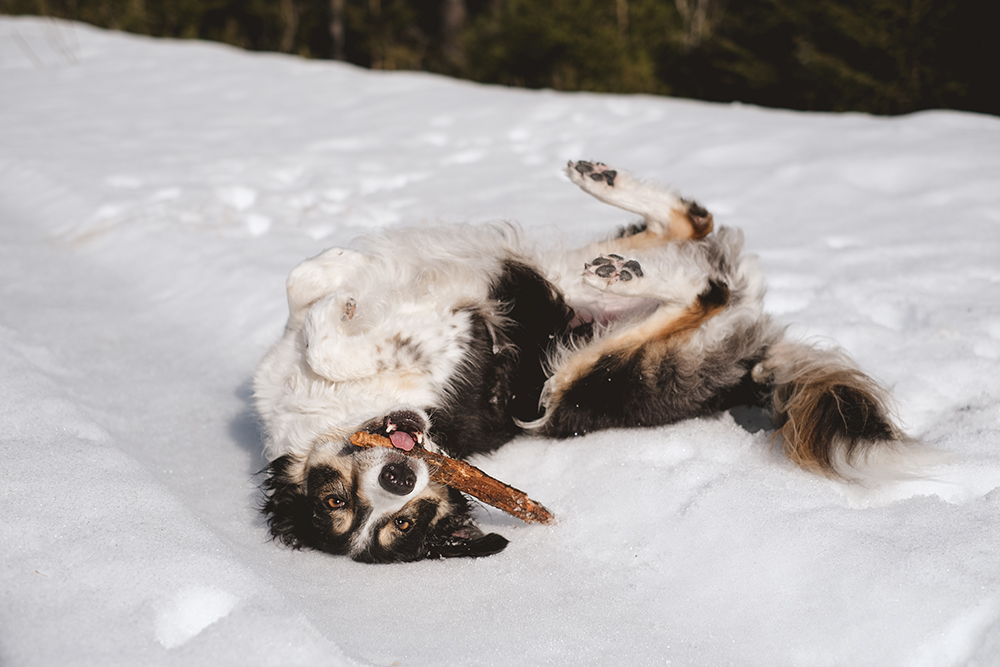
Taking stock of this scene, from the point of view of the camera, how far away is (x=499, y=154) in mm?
5703

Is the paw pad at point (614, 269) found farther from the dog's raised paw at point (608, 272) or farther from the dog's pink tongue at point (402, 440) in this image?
the dog's pink tongue at point (402, 440)

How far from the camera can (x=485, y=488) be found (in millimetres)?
2346

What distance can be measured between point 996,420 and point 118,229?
14.8 ft

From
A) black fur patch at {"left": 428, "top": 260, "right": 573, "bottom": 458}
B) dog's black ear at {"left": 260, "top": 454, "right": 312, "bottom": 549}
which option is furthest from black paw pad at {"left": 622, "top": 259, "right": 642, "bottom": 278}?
dog's black ear at {"left": 260, "top": 454, "right": 312, "bottom": 549}

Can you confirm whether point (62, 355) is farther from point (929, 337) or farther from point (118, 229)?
point (929, 337)

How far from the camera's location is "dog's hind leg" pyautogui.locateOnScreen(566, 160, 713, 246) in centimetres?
319

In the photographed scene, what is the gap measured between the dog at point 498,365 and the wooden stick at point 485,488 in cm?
8

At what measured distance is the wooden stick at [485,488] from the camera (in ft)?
7.64

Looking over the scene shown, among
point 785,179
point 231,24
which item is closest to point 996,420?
point 785,179

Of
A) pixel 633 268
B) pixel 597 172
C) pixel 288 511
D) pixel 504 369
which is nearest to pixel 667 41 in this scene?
pixel 597 172

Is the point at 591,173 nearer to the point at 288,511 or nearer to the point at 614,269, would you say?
the point at 614,269

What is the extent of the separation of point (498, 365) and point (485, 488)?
688mm

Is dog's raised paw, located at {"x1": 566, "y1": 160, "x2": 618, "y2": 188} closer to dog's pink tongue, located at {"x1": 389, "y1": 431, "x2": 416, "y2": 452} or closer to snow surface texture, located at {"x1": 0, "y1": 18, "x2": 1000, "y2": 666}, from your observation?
snow surface texture, located at {"x1": 0, "y1": 18, "x2": 1000, "y2": 666}

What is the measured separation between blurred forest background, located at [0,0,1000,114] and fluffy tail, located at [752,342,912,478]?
4.40 meters
